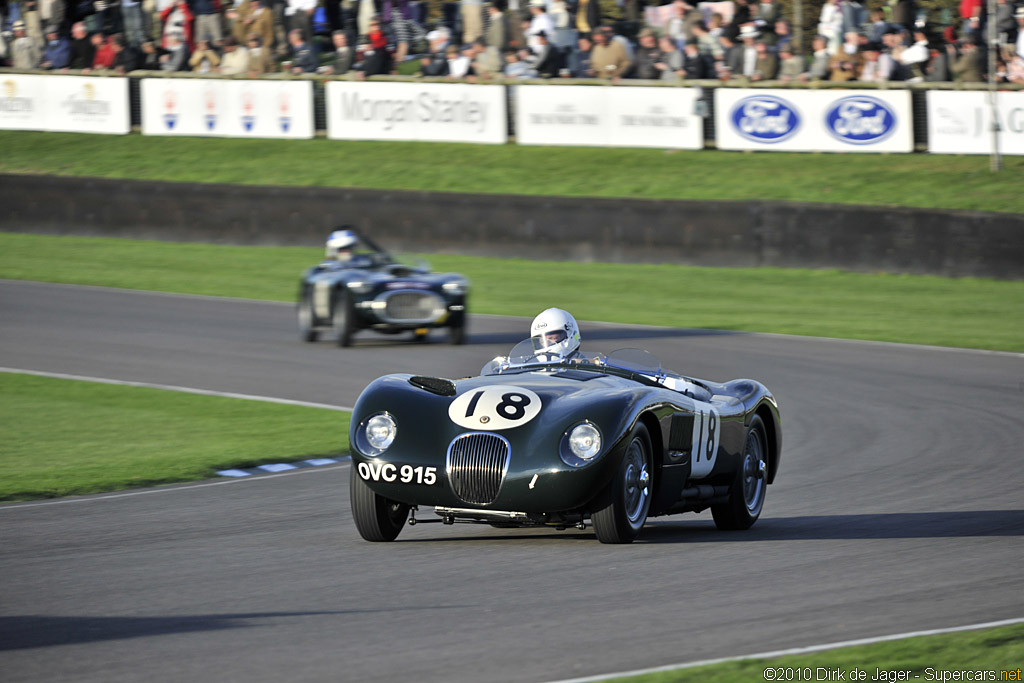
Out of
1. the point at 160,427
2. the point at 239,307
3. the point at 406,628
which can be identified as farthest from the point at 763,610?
the point at 239,307

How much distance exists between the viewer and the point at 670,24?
992 inches

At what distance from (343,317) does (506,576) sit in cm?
1084

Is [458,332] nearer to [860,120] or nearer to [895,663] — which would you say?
[860,120]

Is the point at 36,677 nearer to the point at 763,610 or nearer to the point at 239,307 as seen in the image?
the point at 763,610

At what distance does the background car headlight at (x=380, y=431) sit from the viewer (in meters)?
7.28

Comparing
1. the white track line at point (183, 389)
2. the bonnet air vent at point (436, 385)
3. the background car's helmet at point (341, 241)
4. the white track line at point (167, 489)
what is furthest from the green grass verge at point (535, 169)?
the bonnet air vent at point (436, 385)

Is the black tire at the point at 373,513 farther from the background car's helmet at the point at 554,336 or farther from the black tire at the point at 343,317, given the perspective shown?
the black tire at the point at 343,317

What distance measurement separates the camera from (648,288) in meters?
21.8

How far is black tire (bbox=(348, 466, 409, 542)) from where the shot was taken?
753 centimetres

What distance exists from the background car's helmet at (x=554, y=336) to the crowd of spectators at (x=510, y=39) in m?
15.2

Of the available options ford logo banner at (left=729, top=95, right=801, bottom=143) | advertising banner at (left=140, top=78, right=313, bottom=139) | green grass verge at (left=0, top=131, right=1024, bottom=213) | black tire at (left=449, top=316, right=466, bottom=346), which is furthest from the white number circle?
advertising banner at (left=140, top=78, right=313, bottom=139)

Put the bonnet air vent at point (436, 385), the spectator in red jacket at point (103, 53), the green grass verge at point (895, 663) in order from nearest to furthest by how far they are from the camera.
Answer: the green grass verge at point (895, 663)
the bonnet air vent at point (436, 385)
the spectator in red jacket at point (103, 53)

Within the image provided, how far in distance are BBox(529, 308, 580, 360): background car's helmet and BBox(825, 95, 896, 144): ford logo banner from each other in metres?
16.2

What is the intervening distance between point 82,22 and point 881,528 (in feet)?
83.6
